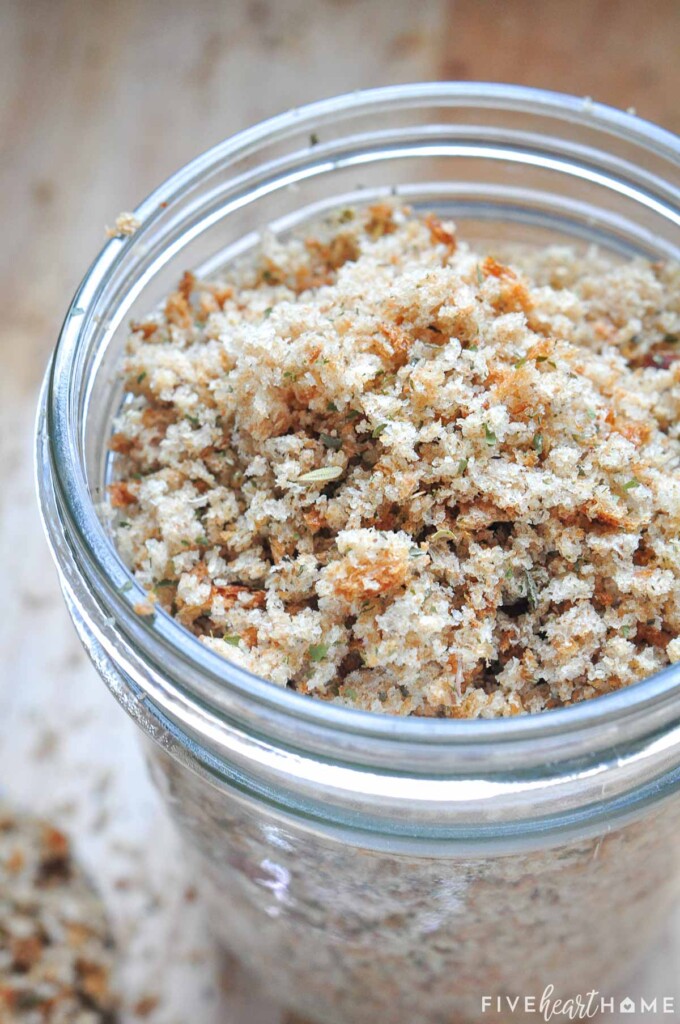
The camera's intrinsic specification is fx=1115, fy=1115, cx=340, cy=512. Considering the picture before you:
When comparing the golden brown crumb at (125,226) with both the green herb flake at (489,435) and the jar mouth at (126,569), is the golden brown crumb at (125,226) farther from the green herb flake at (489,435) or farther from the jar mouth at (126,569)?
the green herb flake at (489,435)

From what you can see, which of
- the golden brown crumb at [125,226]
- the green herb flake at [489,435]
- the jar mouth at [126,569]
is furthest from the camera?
the golden brown crumb at [125,226]

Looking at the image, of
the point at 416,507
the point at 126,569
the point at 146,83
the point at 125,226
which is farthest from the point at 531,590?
the point at 146,83

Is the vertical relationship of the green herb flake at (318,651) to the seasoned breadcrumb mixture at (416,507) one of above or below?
below

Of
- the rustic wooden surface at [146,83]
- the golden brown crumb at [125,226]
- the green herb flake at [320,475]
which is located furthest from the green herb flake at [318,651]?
the rustic wooden surface at [146,83]

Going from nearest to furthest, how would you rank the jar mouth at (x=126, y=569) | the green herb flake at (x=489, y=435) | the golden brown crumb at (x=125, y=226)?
the jar mouth at (x=126, y=569) < the green herb flake at (x=489, y=435) < the golden brown crumb at (x=125, y=226)

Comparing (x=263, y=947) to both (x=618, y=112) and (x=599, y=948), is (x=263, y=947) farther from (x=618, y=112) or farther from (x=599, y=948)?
(x=618, y=112)

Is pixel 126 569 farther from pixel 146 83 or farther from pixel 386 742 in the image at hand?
pixel 146 83

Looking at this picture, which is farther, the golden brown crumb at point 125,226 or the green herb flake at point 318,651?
the golden brown crumb at point 125,226
